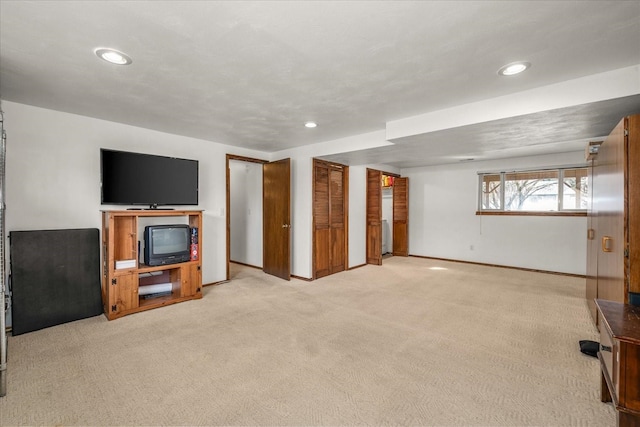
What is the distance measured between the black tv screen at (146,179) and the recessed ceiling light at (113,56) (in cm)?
167

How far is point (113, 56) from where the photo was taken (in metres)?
2.07

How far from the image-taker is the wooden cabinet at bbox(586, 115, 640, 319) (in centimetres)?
185

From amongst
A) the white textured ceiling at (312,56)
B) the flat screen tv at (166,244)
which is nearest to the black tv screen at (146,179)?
the flat screen tv at (166,244)

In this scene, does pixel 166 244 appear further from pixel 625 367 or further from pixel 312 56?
pixel 625 367

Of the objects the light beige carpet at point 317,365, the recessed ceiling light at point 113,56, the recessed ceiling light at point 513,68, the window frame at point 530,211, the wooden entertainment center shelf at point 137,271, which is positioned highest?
the recessed ceiling light at point 113,56

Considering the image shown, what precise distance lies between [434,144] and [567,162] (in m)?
3.35

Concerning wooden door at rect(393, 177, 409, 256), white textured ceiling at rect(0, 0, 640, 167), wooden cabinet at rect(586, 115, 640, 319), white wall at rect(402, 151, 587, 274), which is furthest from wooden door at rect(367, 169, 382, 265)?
wooden cabinet at rect(586, 115, 640, 319)

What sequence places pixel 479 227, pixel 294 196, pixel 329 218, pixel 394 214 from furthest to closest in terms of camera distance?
1. pixel 394 214
2. pixel 479 227
3. pixel 329 218
4. pixel 294 196

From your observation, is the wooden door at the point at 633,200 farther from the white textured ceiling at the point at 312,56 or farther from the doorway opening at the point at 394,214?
the doorway opening at the point at 394,214

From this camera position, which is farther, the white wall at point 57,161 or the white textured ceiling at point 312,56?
the white wall at point 57,161

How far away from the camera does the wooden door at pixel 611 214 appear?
200 centimetres

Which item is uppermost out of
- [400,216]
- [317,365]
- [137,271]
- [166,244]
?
[400,216]

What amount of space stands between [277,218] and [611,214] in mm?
4114

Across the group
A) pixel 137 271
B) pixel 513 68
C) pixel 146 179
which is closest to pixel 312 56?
pixel 513 68
